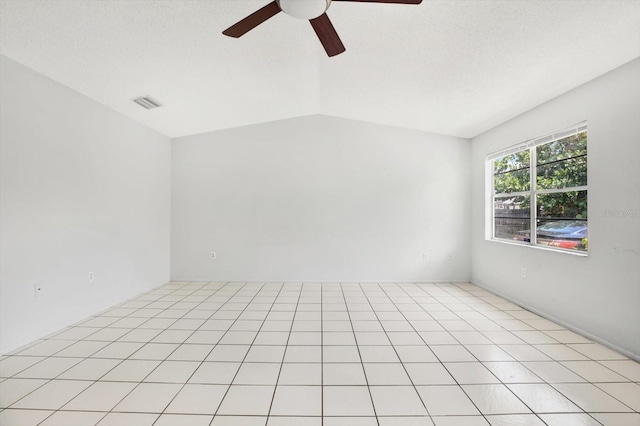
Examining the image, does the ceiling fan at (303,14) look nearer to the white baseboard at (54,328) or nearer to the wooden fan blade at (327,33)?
the wooden fan blade at (327,33)

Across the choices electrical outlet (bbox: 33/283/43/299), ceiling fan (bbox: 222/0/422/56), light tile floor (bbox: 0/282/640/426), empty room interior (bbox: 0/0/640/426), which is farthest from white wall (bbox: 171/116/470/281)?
ceiling fan (bbox: 222/0/422/56)

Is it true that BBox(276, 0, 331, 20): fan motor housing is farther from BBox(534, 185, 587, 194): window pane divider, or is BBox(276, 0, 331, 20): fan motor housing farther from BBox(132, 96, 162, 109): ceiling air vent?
BBox(534, 185, 587, 194): window pane divider

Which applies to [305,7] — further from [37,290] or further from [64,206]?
[37,290]

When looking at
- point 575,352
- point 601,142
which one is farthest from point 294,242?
point 601,142

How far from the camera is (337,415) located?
163cm

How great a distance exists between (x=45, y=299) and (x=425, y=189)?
523cm

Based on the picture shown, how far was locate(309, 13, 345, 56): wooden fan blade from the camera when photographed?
1.74 m

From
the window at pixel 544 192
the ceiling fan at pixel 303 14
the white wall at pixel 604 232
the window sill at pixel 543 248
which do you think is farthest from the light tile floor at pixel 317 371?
the ceiling fan at pixel 303 14

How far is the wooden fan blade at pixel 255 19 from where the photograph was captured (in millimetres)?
1635

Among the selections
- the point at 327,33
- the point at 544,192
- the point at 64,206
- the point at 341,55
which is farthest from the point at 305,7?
the point at 544,192

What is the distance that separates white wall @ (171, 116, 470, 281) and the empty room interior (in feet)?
0.13

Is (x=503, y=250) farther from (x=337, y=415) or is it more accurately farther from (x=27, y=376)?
(x=27, y=376)

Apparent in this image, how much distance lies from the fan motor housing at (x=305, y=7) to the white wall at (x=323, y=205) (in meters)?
3.05

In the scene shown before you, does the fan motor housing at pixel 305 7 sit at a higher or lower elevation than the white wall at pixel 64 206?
higher
